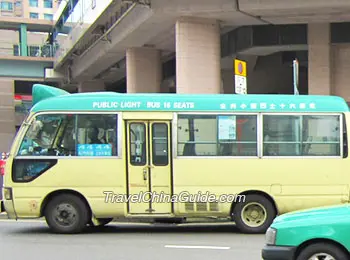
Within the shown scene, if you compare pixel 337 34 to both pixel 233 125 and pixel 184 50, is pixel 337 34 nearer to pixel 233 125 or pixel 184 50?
pixel 184 50

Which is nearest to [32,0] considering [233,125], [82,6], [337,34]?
[82,6]

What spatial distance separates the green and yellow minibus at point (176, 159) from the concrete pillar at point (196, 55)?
28.5ft

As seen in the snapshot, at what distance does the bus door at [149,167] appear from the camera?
985 cm

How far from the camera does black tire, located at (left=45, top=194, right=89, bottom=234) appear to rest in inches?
392

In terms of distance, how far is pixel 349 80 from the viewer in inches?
864

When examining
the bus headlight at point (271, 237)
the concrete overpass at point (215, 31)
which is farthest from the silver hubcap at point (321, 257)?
the concrete overpass at point (215, 31)

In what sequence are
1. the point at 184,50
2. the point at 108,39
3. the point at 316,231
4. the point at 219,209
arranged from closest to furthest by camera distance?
1. the point at 316,231
2. the point at 219,209
3. the point at 184,50
4. the point at 108,39

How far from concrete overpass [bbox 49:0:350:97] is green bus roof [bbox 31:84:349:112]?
8.36 meters

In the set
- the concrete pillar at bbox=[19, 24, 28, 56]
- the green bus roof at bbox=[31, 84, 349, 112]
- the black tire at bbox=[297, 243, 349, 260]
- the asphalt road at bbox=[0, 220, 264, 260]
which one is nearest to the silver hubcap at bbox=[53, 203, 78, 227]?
the asphalt road at bbox=[0, 220, 264, 260]

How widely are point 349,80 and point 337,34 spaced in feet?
6.55

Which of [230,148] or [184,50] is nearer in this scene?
[230,148]

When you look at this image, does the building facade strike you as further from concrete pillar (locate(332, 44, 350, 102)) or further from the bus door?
the bus door

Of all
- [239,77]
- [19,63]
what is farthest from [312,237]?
[19,63]

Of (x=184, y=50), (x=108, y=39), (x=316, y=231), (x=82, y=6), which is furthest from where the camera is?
(x=82, y=6)
